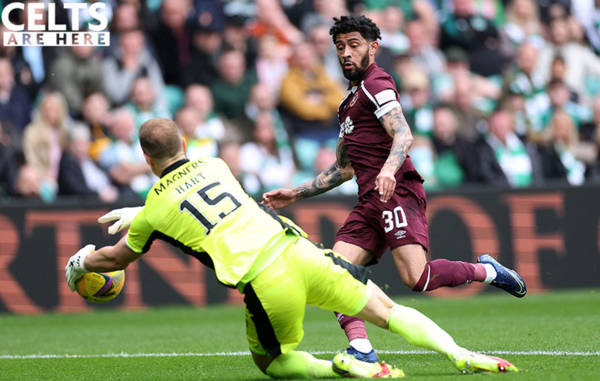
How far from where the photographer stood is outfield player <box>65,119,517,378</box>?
4.98 m

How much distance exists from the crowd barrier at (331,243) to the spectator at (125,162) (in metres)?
0.57

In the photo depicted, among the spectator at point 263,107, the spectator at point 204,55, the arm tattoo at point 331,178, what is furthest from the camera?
the spectator at point 204,55

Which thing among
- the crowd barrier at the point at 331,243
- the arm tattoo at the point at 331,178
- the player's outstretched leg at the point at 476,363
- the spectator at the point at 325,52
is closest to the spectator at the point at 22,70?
the crowd barrier at the point at 331,243

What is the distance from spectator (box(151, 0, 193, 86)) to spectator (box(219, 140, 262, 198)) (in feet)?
5.24

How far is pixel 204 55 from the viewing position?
13.4m

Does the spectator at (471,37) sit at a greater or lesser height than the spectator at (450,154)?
greater

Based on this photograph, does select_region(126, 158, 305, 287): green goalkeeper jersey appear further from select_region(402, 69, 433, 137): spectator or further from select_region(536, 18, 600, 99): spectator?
select_region(536, 18, 600, 99): spectator

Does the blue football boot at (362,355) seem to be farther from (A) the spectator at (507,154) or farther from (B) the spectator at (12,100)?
(B) the spectator at (12,100)

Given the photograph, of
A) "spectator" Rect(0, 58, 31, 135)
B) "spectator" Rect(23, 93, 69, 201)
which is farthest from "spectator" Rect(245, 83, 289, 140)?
"spectator" Rect(0, 58, 31, 135)

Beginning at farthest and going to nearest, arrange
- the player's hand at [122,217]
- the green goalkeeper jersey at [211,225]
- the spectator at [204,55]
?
the spectator at [204,55]
the player's hand at [122,217]
the green goalkeeper jersey at [211,225]

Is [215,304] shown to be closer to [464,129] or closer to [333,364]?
[464,129]

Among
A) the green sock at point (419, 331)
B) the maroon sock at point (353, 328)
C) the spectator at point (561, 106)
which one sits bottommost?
the spectator at point (561, 106)

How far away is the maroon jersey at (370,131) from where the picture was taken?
20.4ft

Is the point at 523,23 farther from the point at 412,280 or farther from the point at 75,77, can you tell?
the point at 412,280
